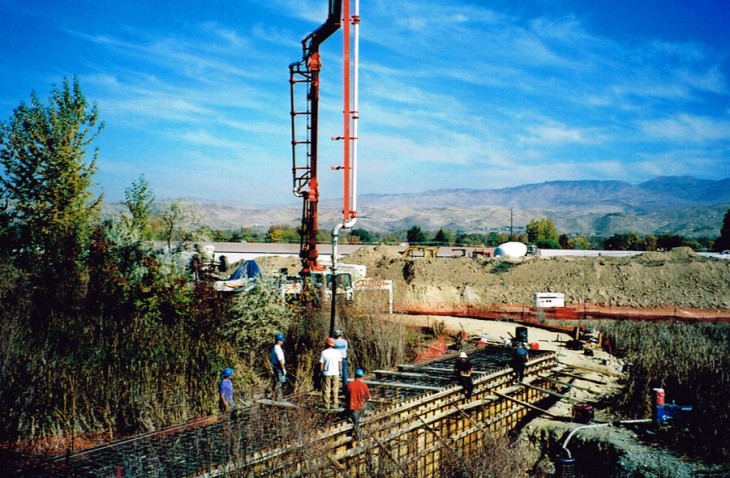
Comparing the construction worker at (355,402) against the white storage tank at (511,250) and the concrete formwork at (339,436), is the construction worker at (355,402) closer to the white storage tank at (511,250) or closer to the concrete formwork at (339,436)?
the concrete formwork at (339,436)

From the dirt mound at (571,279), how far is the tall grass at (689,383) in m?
18.9

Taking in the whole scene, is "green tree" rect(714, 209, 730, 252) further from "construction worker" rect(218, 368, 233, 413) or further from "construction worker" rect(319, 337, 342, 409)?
"construction worker" rect(218, 368, 233, 413)

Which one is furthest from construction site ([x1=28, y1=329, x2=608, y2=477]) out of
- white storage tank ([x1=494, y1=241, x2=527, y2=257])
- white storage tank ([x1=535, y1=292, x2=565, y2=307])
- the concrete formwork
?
white storage tank ([x1=494, y1=241, x2=527, y2=257])

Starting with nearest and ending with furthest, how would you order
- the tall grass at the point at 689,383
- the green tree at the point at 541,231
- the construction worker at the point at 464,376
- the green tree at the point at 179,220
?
the tall grass at the point at 689,383 < the construction worker at the point at 464,376 < the green tree at the point at 179,220 < the green tree at the point at 541,231

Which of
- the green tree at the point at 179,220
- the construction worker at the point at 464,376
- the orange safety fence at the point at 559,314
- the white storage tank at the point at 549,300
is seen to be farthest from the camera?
the green tree at the point at 179,220

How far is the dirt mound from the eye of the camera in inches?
1608

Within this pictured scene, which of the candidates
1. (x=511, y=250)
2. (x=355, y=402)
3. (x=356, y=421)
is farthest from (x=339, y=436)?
(x=511, y=250)

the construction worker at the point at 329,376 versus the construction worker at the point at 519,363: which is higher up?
the construction worker at the point at 329,376

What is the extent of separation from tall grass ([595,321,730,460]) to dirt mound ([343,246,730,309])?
18911 mm

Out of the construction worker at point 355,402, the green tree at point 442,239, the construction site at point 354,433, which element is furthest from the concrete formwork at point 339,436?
the green tree at point 442,239

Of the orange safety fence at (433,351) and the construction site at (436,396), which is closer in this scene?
the construction site at (436,396)

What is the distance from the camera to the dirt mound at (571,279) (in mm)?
40844

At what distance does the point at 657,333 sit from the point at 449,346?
823cm

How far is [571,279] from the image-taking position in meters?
43.8
